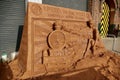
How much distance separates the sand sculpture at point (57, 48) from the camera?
322 centimetres

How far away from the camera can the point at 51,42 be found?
138 inches

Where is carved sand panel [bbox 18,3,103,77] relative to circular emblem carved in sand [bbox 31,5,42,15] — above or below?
below

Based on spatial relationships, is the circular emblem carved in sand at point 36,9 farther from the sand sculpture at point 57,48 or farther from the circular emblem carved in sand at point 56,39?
the circular emblem carved in sand at point 56,39

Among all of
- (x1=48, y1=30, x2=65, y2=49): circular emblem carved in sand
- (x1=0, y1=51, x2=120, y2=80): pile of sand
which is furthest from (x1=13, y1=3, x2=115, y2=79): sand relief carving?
(x1=0, y1=51, x2=120, y2=80): pile of sand

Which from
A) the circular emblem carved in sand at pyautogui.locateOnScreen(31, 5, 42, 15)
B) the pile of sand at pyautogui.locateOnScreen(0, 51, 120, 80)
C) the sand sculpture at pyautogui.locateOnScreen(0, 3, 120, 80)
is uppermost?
the circular emblem carved in sand at pyautogui.locateOnScreen(31, 5, 42, 15)

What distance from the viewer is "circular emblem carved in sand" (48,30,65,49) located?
350 cm

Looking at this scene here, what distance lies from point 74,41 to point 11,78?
6.37 feet

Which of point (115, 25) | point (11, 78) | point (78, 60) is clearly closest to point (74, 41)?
point (78, 60)

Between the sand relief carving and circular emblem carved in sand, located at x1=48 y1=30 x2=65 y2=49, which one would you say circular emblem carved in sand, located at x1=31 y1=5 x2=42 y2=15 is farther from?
circular emblem carved in sand, located at x1=48 y1=30 x2=65 y2=49

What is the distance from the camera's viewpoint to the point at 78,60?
3.94m

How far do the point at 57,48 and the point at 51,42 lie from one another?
22cm

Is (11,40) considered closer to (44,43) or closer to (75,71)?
(44,43)

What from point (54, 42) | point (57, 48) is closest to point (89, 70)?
point (57, 48)

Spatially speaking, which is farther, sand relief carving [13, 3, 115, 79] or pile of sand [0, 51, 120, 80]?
sand relief carving [13, 3, 115, 79]
